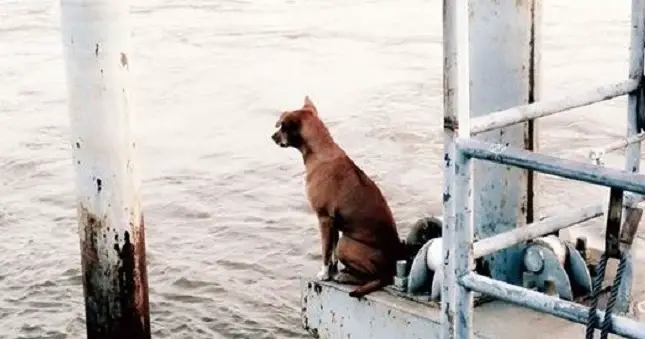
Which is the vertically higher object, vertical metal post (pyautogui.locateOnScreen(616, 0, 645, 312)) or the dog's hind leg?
vertical metal post (pyautogui.locateOnScreen(616, 0, 645, 312))

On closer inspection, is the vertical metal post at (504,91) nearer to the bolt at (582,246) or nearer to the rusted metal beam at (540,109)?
the bolt at (582,246)

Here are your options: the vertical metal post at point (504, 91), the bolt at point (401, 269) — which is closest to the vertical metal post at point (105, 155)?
the bolt at point (401, 269)

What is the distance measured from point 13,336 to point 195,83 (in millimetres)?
7634

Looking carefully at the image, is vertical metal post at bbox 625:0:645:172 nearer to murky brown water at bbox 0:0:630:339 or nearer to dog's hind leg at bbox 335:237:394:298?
dog's hind leg at bbox 335:237:394:298

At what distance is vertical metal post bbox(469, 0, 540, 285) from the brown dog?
24.6 inches

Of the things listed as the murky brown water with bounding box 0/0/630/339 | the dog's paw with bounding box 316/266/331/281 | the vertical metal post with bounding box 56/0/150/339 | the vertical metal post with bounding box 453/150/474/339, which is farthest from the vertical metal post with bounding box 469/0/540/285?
the murky brown water with bounding box 0/0/630/339

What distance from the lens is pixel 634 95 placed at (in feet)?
15.9

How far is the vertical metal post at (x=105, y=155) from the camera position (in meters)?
5.78

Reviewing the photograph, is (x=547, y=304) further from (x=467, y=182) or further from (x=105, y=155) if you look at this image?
(x=105, y=155)

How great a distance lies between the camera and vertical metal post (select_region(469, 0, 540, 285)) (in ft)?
17.1

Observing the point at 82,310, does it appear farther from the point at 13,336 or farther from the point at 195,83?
the point at 195,83

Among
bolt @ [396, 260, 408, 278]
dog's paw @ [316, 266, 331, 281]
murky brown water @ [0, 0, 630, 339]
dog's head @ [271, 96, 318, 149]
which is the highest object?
dog's head @ [271, 96, 318, 149]

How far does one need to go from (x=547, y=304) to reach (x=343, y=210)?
2.80 metres

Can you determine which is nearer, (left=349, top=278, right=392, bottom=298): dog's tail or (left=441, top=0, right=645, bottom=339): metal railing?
(left=441, top=0, right=645, bottom=339): metal railing
